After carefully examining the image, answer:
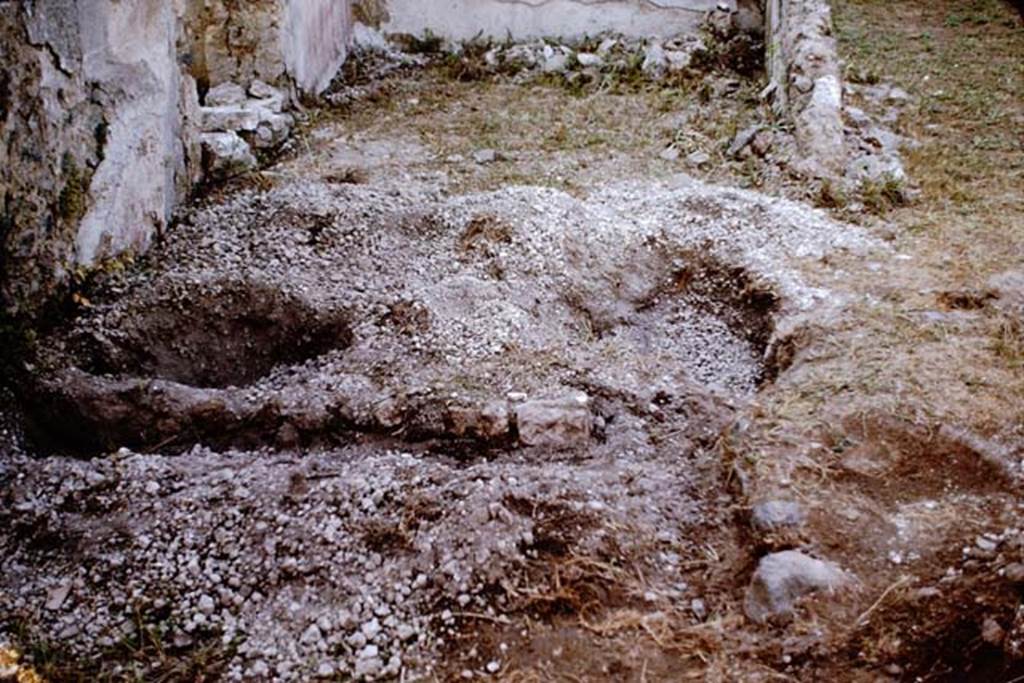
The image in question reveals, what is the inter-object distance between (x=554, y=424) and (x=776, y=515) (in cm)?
65

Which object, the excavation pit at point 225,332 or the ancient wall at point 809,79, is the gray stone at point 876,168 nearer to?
the ancient wall at point 809,79

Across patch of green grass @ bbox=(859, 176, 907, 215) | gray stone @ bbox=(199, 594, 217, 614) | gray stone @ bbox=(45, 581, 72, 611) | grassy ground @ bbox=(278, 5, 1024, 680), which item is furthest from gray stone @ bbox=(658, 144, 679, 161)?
gray stone @ bbox=(45, 581, 72, 611)

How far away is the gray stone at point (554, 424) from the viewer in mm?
2570

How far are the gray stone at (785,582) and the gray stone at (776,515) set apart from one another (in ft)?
0.33

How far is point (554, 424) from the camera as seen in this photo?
259 centimetres

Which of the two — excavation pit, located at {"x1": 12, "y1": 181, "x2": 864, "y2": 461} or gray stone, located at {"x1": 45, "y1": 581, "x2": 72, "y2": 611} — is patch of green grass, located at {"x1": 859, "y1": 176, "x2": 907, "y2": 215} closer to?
excavation pit, located at {"x1": 12, "y1": 181, "x2": 864, "y2": 461}

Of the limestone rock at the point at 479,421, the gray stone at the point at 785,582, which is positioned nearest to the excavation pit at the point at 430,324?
the limestone rock at the point at 479,421

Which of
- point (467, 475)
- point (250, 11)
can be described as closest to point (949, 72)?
point (250, 11)

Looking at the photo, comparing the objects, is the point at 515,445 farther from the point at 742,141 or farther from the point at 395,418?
the point at 742,141

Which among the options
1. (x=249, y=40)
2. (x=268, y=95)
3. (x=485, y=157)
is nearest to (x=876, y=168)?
(x=485, y=157)

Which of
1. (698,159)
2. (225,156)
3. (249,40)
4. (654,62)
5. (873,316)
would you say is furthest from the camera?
(654,62)

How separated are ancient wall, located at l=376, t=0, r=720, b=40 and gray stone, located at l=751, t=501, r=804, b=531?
419cm

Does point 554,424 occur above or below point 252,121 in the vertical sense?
below

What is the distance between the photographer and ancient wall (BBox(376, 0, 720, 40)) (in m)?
A: 5.76
